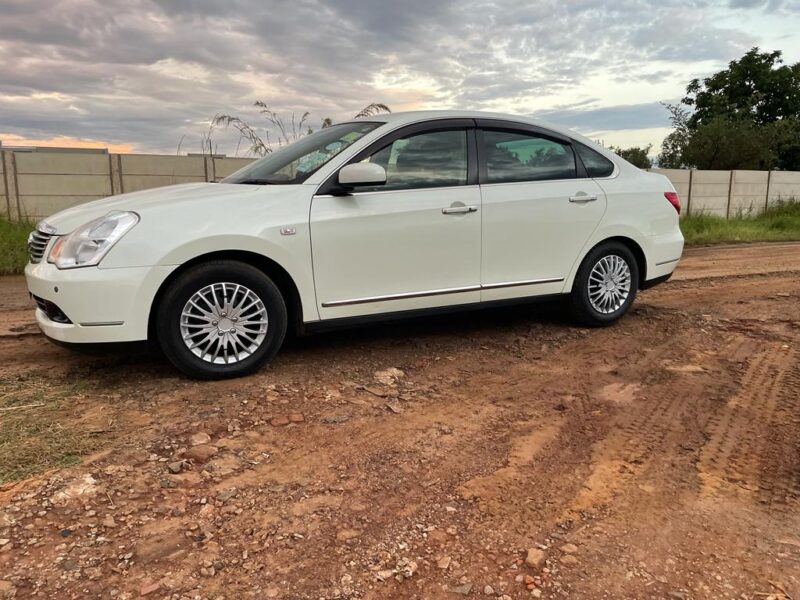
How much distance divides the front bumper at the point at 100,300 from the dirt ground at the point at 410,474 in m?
0.39

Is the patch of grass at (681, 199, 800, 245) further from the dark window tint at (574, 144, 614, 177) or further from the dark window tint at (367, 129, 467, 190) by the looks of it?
the dark window tint at (367, 129, 467, 190)

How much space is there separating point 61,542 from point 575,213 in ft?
13.9

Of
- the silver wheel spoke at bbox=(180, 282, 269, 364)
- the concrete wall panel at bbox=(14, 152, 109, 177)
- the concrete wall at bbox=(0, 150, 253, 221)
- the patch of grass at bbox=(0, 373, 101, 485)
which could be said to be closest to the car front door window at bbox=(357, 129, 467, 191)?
the silver wheel spoke at bbox=(180, 282, 269, 364)

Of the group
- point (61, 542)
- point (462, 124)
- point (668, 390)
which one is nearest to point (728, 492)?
point (668, 390)

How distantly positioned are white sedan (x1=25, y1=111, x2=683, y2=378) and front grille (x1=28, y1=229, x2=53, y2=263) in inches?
1.6

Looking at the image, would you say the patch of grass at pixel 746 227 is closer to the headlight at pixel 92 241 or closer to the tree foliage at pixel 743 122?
the tree foliage at pixel 743 122

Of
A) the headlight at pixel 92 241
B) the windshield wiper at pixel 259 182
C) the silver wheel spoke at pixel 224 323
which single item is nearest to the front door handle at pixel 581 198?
the windshield wiper at pixel 259 182

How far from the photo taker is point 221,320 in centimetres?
400

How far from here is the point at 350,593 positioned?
218cm

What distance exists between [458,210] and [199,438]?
2429 mm

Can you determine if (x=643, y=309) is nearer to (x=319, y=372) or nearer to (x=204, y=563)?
(x=319, y=372)

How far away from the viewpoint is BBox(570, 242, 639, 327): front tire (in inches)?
213

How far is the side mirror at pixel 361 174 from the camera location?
13.5ft

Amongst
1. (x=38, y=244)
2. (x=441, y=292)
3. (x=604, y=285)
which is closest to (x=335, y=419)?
(x=441, y=292)
